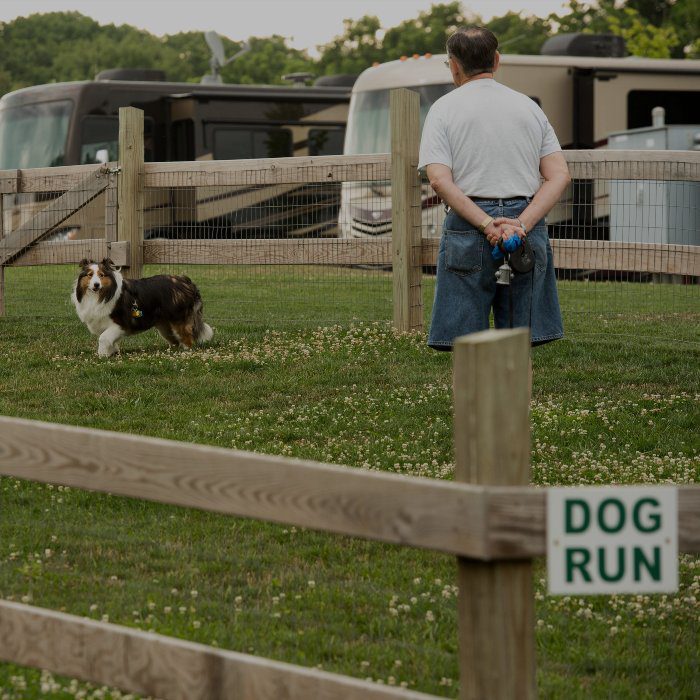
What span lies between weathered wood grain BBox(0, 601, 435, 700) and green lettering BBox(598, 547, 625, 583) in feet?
1.64

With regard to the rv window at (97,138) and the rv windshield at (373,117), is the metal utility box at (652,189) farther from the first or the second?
the rv window at (97,138)

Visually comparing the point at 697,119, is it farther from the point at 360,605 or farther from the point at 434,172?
the point at 360,605

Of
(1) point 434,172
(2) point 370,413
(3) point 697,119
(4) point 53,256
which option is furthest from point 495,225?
(3) point 697,119

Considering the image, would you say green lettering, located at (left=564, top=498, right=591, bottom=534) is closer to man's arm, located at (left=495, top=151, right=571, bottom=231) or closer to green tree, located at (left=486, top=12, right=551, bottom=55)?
man's arm, located at (left=495, top=151, right=571, bottom=231)

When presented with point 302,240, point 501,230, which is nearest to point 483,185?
point 501,230

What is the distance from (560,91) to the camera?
19562mm

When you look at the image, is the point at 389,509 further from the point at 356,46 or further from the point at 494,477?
the point at 356,46

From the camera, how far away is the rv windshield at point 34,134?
20.9m

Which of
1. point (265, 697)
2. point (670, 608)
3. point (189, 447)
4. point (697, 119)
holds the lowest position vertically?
point (670, 608)

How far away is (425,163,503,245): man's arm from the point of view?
18.5 feet

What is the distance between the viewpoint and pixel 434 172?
576cm

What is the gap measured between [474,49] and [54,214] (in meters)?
7.23

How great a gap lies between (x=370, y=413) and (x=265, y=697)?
511 centimetres

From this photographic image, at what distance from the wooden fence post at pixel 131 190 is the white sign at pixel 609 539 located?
30.5ft
